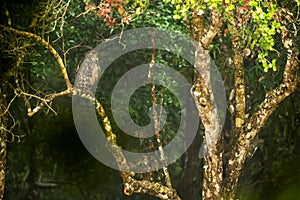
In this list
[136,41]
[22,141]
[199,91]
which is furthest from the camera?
[22,141]

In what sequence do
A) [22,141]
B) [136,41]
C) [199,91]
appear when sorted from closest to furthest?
[199,91] < [136,41] < [22,141]

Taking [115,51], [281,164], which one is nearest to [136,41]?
[115,51]

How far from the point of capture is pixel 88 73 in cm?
845

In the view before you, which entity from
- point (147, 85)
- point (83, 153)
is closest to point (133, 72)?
point (147, 85)

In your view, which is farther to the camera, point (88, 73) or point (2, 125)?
point (88, 73)

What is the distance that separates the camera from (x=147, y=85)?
8.95 m

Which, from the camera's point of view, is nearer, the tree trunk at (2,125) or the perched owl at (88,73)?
the tree trunk at (2,125)

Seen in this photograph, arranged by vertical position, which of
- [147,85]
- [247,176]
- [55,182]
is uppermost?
[147,85]

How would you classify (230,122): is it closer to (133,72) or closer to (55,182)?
(133,72)

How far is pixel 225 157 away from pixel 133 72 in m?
1.89

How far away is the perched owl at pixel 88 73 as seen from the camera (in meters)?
8.27

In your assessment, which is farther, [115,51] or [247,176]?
[247,176]

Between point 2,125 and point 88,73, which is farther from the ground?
point 88,73

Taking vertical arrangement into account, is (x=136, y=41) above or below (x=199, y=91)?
above
